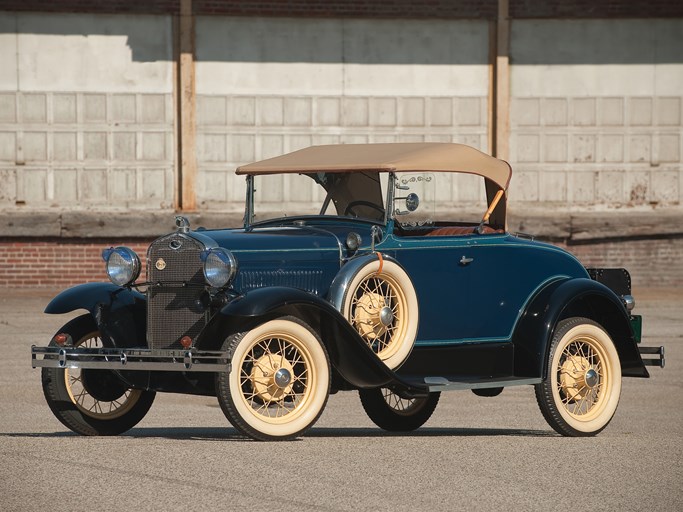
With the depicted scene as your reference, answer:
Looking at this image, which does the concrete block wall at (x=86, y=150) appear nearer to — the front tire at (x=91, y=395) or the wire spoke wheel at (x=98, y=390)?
the front tire at (x=91, y=395)

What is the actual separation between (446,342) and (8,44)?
1423cm

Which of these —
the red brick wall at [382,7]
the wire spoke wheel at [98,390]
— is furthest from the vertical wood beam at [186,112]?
the wire spoke wheel at [98,390]

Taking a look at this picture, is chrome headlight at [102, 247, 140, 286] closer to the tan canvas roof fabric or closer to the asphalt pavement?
the asphalt pavement

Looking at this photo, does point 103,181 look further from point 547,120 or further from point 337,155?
point 337,155

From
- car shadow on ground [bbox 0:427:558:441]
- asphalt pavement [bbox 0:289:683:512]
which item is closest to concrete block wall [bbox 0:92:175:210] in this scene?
asphalt pavement [bbox 0:289:683:512]

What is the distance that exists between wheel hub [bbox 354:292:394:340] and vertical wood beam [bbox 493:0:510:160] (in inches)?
554

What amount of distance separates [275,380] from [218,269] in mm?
749

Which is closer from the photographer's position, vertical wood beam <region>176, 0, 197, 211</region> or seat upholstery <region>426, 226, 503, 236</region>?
seat upholstery <region>426, 226, 503, 236</region>

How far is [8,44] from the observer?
21656 millimetres

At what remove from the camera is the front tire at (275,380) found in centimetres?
791

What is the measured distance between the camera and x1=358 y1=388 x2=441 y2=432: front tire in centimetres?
998

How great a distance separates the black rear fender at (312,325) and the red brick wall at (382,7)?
1434cm

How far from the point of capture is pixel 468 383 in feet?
29.5

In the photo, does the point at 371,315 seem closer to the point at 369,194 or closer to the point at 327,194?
the point at 369,194
